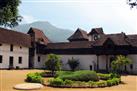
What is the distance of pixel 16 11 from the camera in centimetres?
3175

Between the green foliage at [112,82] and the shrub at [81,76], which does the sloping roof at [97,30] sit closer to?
the shrub at [81,76]

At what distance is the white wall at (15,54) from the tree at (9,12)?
18485mm

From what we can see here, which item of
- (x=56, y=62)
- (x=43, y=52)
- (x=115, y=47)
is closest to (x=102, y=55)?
(x=115, y=47)

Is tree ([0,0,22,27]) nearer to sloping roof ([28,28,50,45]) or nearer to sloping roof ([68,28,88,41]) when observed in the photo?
sloping roof ([28,28,50,45])

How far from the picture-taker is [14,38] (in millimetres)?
53562

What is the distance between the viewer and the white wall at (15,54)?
50188 millimetres

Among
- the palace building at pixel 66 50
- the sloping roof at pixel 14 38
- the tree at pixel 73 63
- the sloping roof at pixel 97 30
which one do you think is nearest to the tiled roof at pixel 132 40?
the palace building at pixel 66 50

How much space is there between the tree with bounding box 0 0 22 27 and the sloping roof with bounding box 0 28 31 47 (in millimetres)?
17846

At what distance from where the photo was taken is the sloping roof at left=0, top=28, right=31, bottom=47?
50.6 meters

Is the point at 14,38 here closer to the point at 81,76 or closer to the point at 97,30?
the point at 81,76

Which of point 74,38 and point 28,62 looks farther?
point 74,38

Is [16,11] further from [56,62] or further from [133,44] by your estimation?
[133,44]

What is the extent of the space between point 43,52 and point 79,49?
8039mm

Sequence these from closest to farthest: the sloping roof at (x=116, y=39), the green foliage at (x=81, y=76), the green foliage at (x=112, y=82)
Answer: the green foliage at (x=112, y=82)
the green foliage at (x=81, y=76)
the sloping roof at (x=116, y=39)
